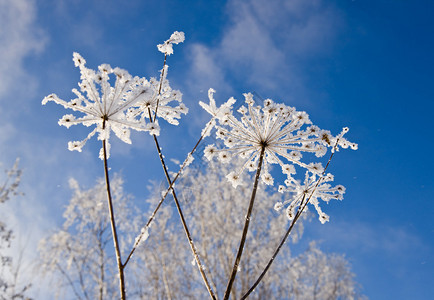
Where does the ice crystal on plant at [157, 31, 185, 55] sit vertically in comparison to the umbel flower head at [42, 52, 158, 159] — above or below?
above

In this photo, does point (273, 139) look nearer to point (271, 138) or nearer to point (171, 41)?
point (271, 138)

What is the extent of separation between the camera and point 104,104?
1.36 meters

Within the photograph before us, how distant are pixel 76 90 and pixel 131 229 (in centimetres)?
1094

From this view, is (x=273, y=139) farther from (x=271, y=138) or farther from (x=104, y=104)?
(x=104, y=104)

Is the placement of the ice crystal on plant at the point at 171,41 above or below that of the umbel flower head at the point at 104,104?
above

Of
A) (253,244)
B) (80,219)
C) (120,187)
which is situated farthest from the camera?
(120,187)

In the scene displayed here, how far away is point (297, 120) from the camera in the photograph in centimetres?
175

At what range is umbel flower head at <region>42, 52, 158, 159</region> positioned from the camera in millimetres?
1319

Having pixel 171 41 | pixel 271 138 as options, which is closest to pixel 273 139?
pixel 271 138

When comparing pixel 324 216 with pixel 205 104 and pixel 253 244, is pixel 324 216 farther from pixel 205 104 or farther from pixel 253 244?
pixel 253 244

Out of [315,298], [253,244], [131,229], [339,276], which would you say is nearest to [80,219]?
[131,229]

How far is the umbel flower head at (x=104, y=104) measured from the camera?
4.33ft

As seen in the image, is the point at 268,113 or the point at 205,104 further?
the point at 268,113

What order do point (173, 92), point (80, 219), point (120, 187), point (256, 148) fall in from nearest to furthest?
point (173, 92), point (256, 148), point (80, 219), point (120, 187)
